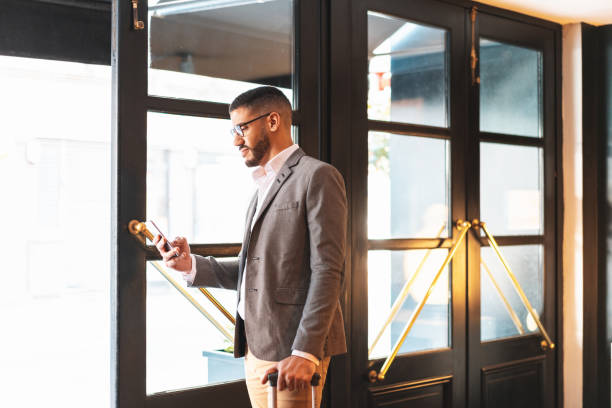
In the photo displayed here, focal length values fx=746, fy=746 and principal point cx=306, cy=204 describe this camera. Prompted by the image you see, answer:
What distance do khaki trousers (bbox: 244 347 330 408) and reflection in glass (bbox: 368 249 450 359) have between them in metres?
1.33

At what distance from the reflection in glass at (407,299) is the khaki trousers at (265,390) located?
133 centimetres

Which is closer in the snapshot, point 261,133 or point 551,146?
point 261,133

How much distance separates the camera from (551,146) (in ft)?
14.2

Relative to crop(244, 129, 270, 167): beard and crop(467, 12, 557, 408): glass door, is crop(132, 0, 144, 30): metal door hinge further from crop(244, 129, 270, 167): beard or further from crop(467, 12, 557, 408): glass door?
crop(467, 12, 557, 408): glass door

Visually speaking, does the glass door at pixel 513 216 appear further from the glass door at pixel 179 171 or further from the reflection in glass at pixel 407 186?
the glass door at pixel 179 171

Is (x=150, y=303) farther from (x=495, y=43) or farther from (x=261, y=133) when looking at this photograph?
(x=495, y=43)

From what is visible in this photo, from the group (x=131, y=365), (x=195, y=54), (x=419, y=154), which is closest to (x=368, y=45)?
(x=419, y=154)

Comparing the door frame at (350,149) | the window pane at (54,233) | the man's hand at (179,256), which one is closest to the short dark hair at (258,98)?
the man's hand at (179,256)

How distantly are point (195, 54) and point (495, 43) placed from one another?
189 centimetres

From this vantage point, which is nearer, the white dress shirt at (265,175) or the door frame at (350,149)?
the white dress shirt at (265,175)

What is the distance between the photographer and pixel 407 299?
3.66m

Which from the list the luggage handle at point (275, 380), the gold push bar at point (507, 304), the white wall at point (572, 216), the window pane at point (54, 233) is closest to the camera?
the luggage handle at point (275, 380)

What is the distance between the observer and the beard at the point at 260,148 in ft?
7.39

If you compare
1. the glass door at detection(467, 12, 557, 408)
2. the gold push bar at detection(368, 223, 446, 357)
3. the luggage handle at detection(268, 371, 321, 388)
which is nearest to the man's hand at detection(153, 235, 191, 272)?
the luggage handle at detection(268, 371, 321, 388)
